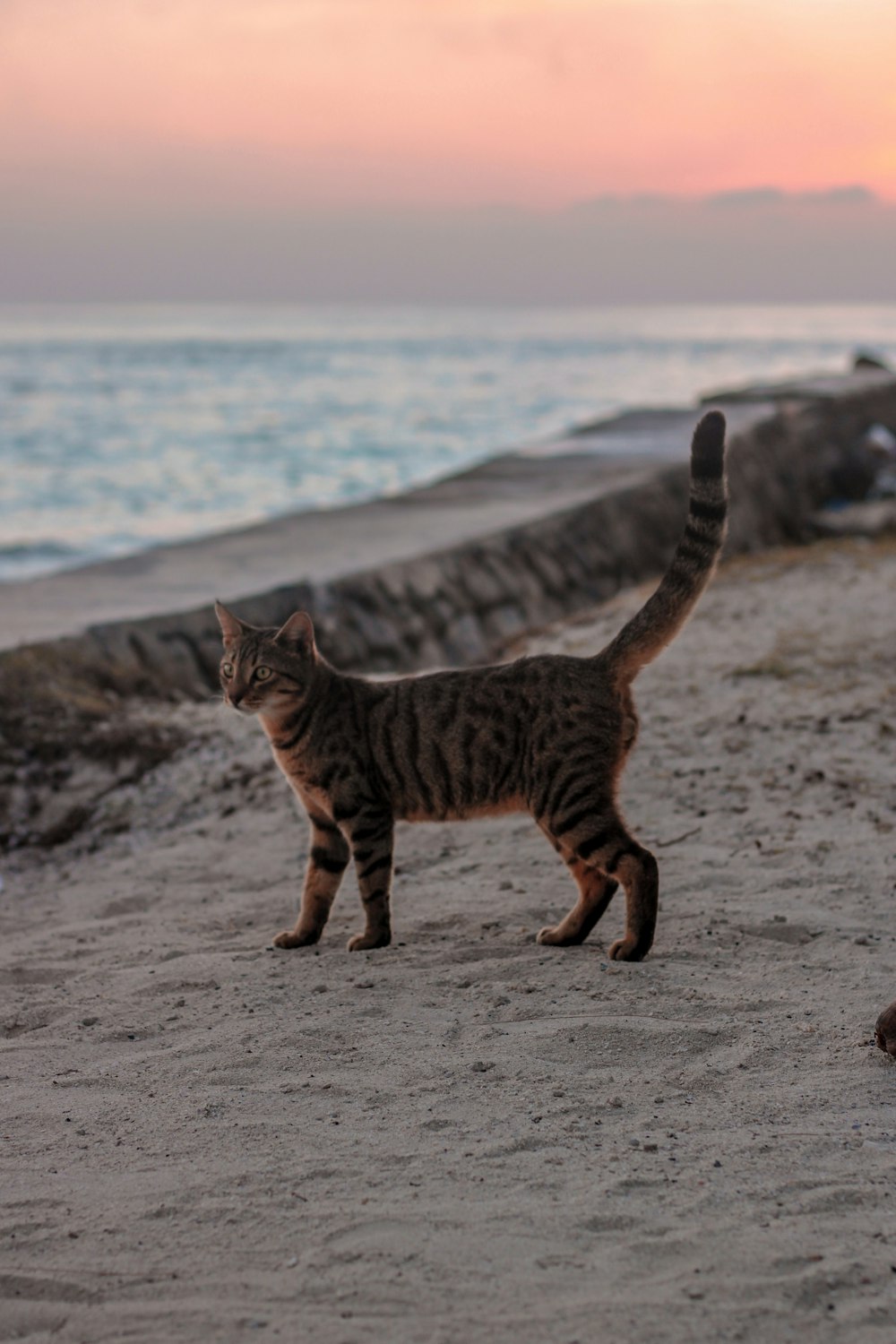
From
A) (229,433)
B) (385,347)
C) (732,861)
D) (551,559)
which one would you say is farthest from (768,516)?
(385,347)

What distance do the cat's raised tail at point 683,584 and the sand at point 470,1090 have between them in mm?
993

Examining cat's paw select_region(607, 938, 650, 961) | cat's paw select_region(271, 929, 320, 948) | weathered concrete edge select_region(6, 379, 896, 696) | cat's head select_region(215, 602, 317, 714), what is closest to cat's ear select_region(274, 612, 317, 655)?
cat's head select_region(215, 602, 317, 714)

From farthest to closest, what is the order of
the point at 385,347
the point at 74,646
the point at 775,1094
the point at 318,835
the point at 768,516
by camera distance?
the point at 385,347, the point at 768,516, the point at 74,646, the point at 318,835, the point at 775,1094

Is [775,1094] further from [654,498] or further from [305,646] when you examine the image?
[654,498]

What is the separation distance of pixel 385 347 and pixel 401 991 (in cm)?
7292

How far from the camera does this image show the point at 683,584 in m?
4.51

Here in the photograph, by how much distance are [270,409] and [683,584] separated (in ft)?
110

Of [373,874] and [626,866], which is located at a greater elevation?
[626,866]

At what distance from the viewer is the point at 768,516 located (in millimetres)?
15422

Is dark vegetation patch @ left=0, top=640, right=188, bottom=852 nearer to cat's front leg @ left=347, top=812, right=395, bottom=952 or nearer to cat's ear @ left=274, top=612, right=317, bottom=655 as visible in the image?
cat's ear @ left=274, top=612, right=317, bottom=655

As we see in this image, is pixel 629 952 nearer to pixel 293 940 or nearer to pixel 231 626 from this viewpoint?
pixel 293 940

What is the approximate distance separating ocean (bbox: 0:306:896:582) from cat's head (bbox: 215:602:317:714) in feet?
36.8

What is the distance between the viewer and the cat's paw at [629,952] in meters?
4.33

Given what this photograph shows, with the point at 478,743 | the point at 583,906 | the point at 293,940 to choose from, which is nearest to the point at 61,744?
the point at 293,940
